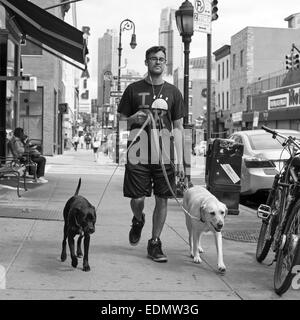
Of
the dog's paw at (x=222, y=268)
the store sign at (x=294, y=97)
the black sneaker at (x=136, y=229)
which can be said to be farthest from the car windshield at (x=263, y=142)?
the store sign at (x=294, y=97)

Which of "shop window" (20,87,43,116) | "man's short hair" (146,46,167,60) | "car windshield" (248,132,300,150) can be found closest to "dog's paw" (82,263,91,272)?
"man's short hair" (146,46,167,60)

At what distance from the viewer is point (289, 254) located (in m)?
4.60

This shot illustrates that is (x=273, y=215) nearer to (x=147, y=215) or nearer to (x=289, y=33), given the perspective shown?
(x=147, y=215)

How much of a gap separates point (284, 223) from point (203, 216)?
Result: 0.76 m

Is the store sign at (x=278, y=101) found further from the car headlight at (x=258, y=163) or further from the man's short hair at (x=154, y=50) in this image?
the man's short hair at (x=154, y=50)

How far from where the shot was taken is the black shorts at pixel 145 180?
5.71 meters

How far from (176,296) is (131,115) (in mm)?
2084

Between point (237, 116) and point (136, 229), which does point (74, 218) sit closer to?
point (136, 229)

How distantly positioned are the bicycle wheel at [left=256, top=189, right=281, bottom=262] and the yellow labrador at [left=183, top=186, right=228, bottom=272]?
56 centimetres

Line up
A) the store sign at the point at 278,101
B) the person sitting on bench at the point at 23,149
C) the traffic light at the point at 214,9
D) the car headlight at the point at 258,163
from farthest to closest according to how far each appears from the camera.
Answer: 1. the store sign at the point at 278,101
2. the traffic light at the point at 214,9
3. the person sitting on bench at the point at 23,149
4. the car headlight at the point at 258,163

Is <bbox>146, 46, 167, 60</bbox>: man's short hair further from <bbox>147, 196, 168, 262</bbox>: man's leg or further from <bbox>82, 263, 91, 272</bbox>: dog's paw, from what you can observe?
<bbox>82, 263, 91, 272</bbox>: dog's paw

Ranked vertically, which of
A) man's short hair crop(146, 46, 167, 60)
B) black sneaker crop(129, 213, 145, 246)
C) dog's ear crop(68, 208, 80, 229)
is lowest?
black sneaker crop(129, 213, 145, 246)

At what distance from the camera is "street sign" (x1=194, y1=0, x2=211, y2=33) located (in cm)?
1209

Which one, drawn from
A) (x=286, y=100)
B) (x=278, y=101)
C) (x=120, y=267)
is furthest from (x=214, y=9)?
(x=278, y=101)
